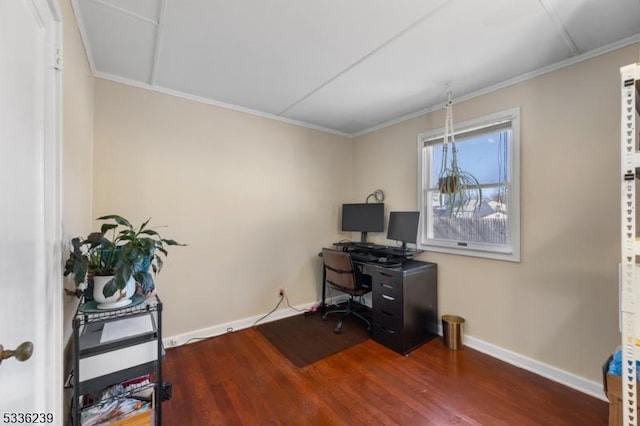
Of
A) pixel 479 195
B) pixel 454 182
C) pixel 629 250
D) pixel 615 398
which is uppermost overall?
pixel 454 182

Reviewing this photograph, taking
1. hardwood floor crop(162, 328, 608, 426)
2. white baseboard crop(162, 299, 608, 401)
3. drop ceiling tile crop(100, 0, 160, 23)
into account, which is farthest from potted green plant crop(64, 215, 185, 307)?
white baseboard crop(162, 299, 608, 401)

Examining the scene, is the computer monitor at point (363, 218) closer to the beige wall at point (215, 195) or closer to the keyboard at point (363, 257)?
the beige wall at point (215, 195)

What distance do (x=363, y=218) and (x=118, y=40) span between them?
9.28 feet

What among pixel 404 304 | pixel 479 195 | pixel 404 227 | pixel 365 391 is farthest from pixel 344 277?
pixel 479 195

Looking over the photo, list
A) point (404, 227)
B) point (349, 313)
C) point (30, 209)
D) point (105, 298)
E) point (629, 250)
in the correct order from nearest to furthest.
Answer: point (30, 209) < point (629, 250) < point (105, 298) < point (404, 227) < point (349, 313)

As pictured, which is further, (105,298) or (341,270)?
(341,270)

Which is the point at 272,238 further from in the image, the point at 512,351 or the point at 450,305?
the point at 512,351

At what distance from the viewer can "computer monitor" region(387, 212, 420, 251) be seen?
2869mm

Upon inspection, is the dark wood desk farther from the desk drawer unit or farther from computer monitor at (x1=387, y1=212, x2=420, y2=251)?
computer monitor at (x1=387, y1=212, x2=420, y2=251)

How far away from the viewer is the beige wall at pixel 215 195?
2.30 meters

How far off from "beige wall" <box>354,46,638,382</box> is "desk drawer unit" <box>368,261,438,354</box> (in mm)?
349

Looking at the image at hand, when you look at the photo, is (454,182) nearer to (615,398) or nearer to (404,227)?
(404,227)

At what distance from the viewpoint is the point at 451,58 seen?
197 cm

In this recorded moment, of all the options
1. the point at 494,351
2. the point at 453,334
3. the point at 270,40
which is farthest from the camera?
the point at 453,334
